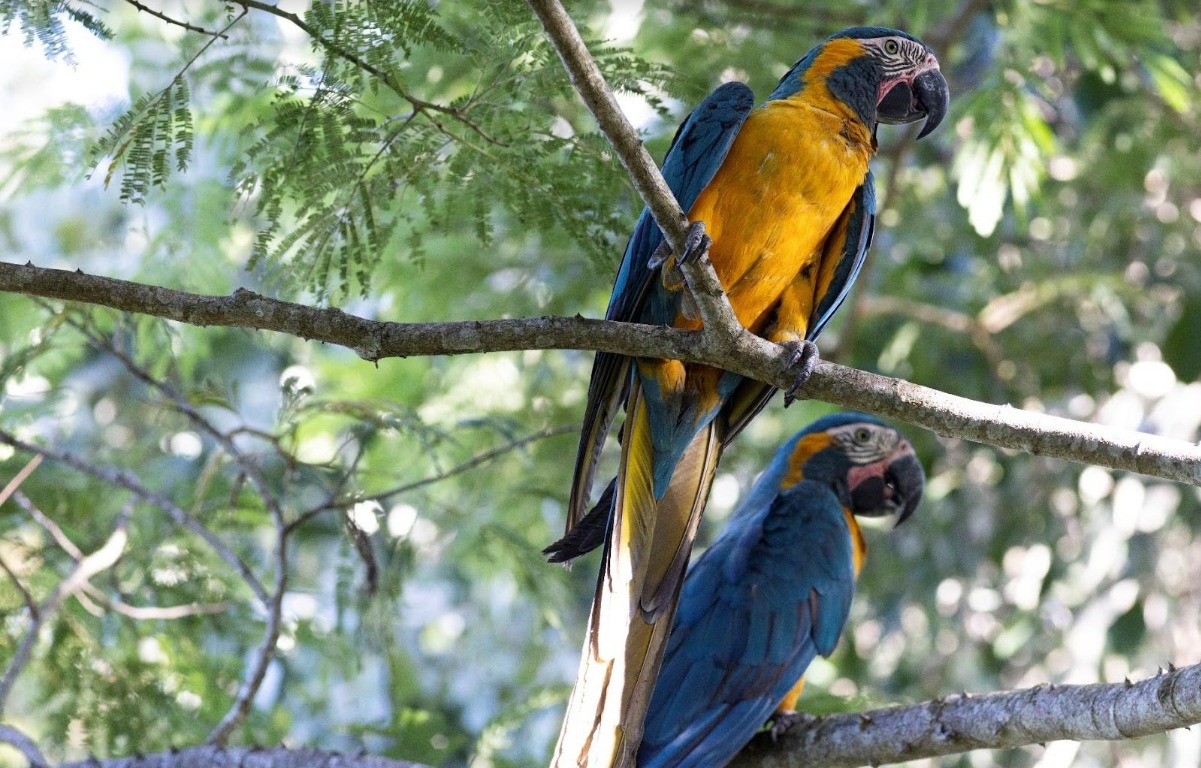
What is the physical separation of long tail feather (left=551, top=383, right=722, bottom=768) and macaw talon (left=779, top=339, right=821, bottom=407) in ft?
1.31

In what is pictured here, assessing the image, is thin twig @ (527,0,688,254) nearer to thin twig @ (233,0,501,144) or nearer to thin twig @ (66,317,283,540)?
thin twig @ (233,0,501,144)

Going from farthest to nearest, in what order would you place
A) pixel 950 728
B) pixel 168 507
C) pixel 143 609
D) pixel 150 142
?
1. pixel 143 609
2. pixel 168 507
3. pixel 950 728
4. pixel 150 142

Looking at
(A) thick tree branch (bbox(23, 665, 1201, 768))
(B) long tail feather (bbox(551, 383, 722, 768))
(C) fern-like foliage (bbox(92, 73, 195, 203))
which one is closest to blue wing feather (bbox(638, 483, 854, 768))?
(A) thick tree branch (bbox(23, 665, 1201, 768))

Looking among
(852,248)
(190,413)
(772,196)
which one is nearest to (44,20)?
(190,413)

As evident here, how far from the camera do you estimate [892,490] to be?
3.18 m

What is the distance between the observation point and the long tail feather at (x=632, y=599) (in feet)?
6.81

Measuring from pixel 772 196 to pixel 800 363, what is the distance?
43 centimetres

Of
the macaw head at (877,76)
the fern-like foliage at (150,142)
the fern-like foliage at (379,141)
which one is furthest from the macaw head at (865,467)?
the fern-like foliage at (150,142)

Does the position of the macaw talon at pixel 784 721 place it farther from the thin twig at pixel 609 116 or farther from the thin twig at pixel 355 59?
the thin twig at pixel 355 59

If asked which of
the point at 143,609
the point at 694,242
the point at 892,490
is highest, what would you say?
the point at 694,242

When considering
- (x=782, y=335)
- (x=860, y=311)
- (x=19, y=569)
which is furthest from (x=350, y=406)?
(x=860, y=311)

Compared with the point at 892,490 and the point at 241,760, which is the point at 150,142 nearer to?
the point at 241,760

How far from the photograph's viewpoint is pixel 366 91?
1.99 m

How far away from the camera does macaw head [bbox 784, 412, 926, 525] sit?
10.3 feet
